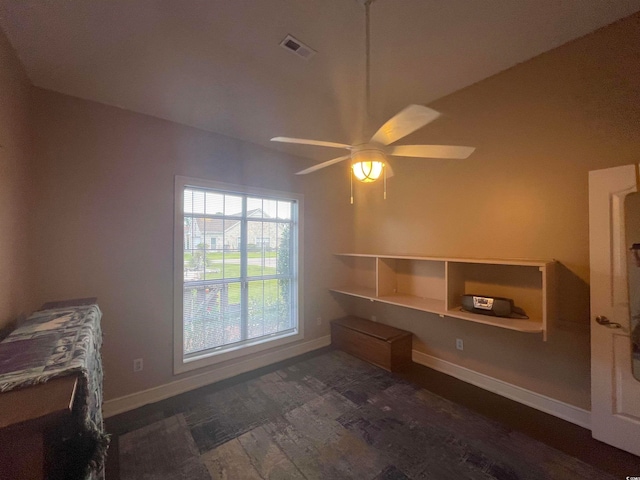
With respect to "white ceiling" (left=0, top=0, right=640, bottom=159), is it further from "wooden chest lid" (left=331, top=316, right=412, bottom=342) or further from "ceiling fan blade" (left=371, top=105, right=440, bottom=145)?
"wooden chest lid" (left=331, top=316, right=412, bottom=342)

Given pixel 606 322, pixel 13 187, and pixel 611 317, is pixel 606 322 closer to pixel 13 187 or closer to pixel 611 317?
pixel 611 317

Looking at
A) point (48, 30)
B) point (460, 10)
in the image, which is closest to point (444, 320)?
point (460, 10)

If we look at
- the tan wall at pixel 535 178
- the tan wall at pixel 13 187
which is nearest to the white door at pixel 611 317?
the tan wall at pixel 535 178

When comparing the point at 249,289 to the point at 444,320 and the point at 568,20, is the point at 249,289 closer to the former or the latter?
the point at 444,320

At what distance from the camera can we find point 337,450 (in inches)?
76.0

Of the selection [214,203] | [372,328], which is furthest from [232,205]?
[372,328]

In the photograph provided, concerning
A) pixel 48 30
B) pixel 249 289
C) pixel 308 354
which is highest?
pixel 48 30

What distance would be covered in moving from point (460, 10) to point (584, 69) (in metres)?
1.27

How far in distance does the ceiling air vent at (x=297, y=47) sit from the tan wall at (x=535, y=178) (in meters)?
1.69

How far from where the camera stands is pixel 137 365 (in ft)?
8.15

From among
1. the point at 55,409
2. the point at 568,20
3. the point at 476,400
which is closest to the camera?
the point at 55,409

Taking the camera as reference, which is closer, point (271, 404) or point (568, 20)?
point (568, 20)

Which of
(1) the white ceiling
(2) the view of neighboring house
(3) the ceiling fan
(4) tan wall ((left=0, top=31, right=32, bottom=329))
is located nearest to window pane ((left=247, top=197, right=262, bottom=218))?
(2) the view of neighboring house

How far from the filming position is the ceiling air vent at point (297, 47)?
1.80m
